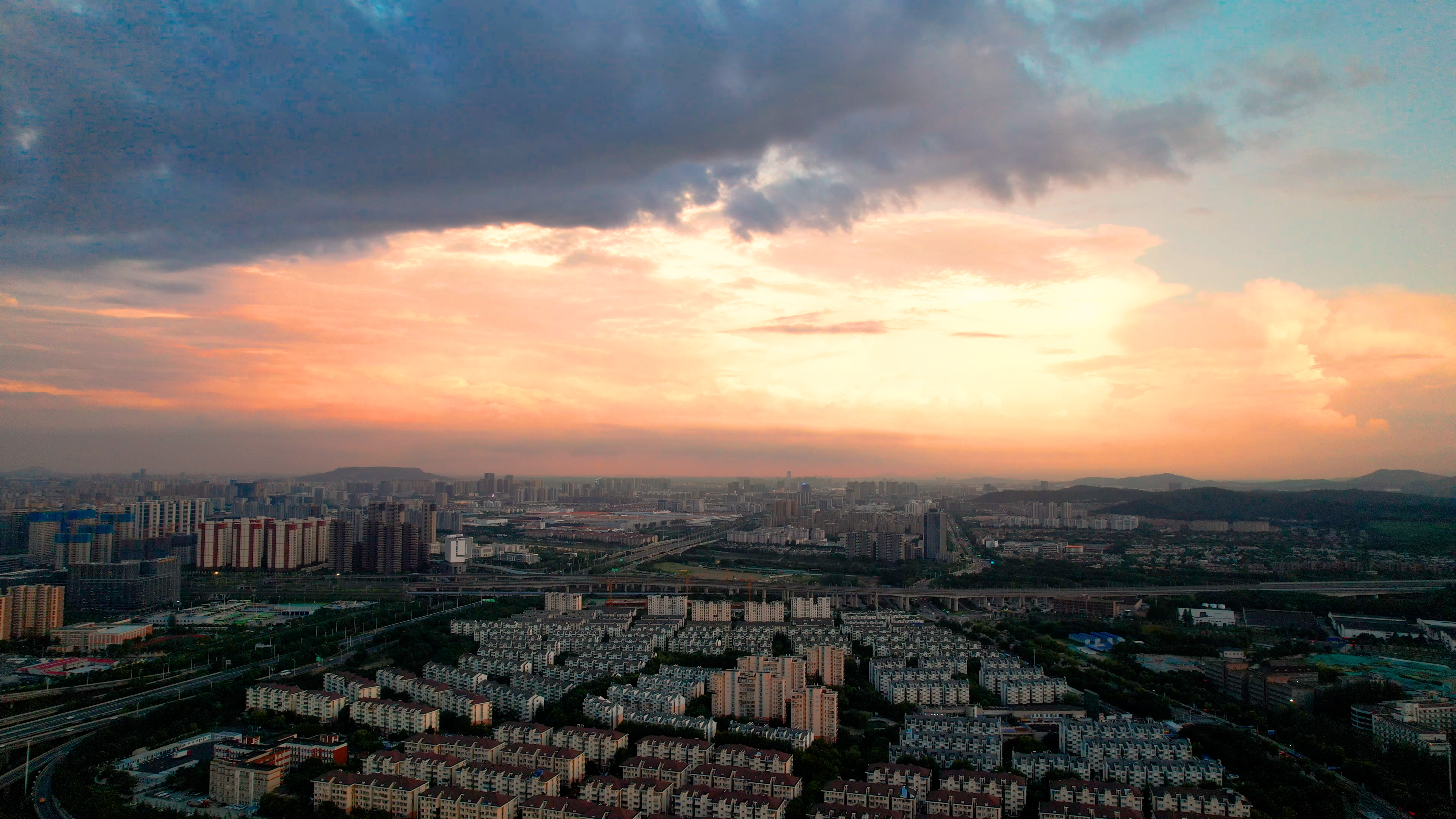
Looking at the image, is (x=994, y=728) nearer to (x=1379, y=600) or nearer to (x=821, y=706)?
(x=821, y=706)

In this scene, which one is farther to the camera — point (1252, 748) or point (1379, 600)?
point (1379, 600)

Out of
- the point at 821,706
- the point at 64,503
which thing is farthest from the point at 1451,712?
the point at 64,503

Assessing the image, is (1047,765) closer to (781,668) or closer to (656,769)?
(781,668)

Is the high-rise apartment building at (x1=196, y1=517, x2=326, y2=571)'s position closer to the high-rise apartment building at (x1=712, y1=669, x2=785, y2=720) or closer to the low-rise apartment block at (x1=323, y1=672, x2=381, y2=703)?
the low-rise apartment block at (x1=323, y1=672, x2=381, y2=703)

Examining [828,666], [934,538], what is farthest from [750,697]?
[934,538]

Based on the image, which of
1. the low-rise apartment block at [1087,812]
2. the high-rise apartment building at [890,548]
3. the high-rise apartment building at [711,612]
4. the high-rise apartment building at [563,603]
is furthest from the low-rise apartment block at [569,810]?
the high-rise apartment building at [890,548]

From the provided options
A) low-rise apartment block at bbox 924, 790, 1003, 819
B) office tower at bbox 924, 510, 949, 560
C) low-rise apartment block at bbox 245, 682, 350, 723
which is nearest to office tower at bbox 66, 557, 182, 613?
low-rise apartment block at bbox 245, 682, 350, 723
